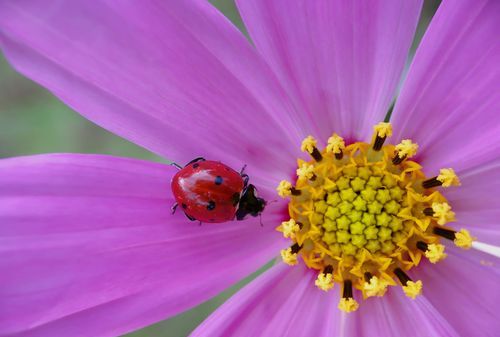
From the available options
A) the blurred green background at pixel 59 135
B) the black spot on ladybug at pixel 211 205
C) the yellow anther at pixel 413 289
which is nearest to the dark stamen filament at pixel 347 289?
the yellow anther at pixel 413 289

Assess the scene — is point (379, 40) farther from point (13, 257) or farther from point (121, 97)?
point (13, 257)

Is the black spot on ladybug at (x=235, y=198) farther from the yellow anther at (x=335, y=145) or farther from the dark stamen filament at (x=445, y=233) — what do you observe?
the dark stamen filament at (x=445, y=233)

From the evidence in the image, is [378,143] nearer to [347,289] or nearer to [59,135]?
[347,289]

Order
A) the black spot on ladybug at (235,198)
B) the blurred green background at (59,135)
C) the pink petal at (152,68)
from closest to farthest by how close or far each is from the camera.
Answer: the pink petal at (152,68)
the black spot on ladybug at (235,198)
the blurred green background at (59,135)

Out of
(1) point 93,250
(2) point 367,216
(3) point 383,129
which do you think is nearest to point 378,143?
(3) point 383,129

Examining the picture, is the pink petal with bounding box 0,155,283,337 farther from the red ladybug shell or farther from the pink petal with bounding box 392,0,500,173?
the pink petal with bounding box 392,0,500,173

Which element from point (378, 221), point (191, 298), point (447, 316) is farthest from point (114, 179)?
point (447, 316)
